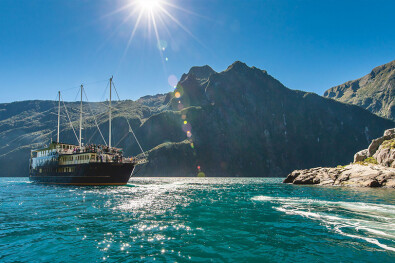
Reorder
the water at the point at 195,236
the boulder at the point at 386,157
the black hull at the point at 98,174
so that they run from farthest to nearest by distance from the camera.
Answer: the boulder at the point at 386,157
the black hull at the point at 98,174
the water at the point at 195,236

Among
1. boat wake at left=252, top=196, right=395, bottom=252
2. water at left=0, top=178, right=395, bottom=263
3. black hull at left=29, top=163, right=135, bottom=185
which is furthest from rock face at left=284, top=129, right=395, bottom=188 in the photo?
black hull at left=29, top=163, right=135, bottom=185

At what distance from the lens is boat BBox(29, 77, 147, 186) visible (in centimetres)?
5638

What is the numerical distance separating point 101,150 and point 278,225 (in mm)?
51020

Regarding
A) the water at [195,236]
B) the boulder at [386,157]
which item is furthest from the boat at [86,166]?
the boulder at [386,157]

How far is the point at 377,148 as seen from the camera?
81.4m

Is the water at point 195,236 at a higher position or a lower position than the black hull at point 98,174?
lower

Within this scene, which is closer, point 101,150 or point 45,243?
point 45,243

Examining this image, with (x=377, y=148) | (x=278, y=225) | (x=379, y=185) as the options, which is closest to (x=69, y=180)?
(x=278, y=225)

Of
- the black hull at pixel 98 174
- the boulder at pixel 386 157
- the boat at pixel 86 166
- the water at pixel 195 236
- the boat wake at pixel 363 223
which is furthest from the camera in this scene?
the boulder at pixel 386 157

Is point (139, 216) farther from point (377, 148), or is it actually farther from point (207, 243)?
point (377, 148)

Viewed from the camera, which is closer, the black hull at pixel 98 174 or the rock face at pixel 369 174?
the rock face at pixel 369 174

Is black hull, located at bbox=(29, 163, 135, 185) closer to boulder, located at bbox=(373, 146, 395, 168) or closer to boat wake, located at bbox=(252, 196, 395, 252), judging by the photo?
boat wake, located at bbox=(252, 196, 395, 252)

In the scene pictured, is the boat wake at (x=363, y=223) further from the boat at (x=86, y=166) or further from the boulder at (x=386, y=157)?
the boulder at (x=386, y=157)

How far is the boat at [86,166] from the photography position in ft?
185
